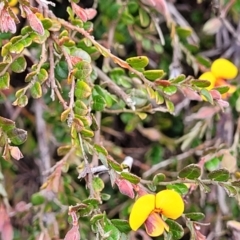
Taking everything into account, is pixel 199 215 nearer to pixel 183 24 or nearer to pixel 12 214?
pixel 12 214

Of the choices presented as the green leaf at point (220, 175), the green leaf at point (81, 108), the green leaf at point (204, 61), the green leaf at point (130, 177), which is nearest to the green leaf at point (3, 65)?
the green leaf at point (81, 108)

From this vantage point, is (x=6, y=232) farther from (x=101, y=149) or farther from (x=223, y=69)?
(x=223, y=69)

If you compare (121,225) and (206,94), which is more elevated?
(206,94)

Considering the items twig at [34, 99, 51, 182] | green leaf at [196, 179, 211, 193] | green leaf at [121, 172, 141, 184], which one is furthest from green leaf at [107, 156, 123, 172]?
twig at [34, 99, 51, 182]

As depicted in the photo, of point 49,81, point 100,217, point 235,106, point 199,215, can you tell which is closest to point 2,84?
point 49,81

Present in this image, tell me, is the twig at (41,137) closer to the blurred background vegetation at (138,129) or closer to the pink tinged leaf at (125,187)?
the blurred background vegetation at (138,129)

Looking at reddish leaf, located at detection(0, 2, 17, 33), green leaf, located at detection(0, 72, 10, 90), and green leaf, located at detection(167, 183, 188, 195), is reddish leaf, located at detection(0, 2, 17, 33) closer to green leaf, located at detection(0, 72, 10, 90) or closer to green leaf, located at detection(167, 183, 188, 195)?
green leaf, located at detection(0, 72, 10, 90)

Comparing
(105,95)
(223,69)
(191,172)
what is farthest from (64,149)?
(223,69)
